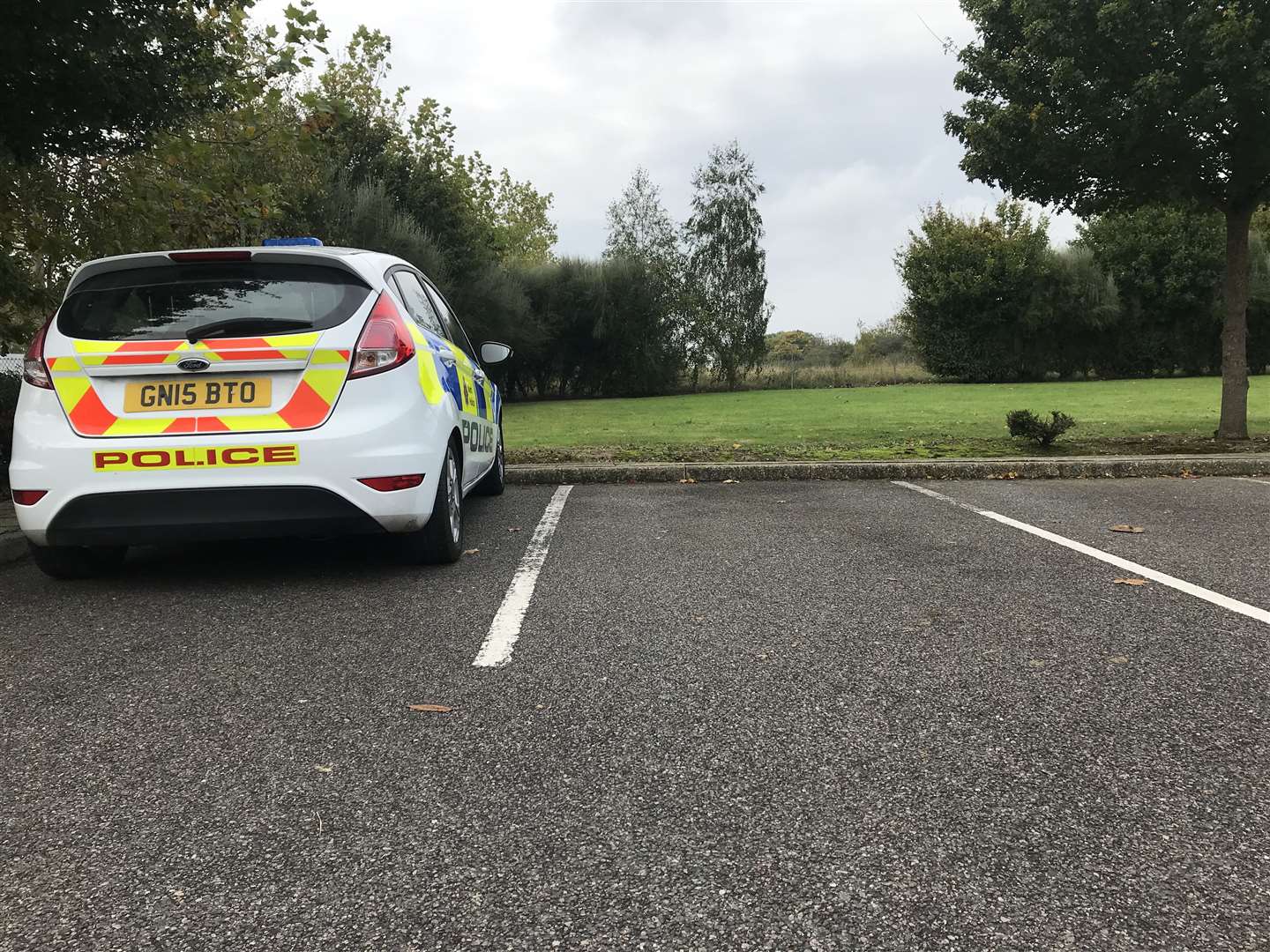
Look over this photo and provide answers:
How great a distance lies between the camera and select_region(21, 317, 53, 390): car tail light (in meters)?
4.17

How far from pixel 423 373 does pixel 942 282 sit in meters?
32.7

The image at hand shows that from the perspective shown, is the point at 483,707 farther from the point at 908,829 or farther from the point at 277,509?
the point at 277,509

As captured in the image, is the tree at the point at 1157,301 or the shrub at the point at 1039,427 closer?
the shrub at the point at 1039,427

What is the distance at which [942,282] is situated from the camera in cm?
3409

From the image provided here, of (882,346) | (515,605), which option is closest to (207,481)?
(515,605)

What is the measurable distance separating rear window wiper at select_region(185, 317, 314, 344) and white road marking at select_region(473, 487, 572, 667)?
1.53 meters

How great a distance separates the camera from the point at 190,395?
4.11m

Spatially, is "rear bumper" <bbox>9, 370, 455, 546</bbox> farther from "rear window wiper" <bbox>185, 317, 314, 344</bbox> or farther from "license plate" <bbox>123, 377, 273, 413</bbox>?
"rear window wiper" <bbox>185, 317, 314, 344</bbox>

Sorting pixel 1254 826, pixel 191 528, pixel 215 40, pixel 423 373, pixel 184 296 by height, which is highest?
pixel 215 40

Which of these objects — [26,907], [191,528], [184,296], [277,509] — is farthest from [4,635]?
[26,907]

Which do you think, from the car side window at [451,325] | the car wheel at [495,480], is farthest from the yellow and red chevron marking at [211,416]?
the car wheel at [495,480]

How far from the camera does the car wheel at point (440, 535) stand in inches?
185

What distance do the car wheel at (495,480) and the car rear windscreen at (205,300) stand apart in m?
3.15

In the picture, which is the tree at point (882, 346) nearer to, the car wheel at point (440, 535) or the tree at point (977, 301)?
the tree at point (977, 301)
